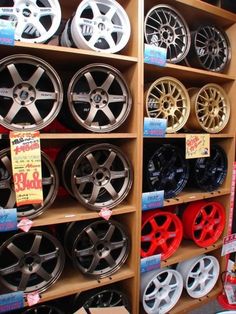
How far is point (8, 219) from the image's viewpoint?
1.19m

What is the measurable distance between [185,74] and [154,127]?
1.75 feet

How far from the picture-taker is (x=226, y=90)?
1.98 meters

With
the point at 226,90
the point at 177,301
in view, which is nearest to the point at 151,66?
the point at 226,90

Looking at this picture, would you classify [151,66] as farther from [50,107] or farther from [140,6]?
[50,107]

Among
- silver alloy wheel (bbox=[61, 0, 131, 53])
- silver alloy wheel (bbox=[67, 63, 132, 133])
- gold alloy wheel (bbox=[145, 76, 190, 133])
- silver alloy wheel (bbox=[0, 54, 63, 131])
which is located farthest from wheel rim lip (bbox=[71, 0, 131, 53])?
A: gold alloy wheel (bbox=[145, 76, 190, 133])

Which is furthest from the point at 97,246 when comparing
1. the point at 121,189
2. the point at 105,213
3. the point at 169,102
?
the point at 169,102

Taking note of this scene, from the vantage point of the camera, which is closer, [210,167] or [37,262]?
[37,262]

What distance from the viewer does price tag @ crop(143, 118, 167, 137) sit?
4.94 feet

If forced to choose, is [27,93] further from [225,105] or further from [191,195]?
[225,105]

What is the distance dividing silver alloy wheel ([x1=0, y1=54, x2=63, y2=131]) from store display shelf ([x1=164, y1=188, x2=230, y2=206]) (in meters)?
0.95

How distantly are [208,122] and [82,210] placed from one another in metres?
1.11

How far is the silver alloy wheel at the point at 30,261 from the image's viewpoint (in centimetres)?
128

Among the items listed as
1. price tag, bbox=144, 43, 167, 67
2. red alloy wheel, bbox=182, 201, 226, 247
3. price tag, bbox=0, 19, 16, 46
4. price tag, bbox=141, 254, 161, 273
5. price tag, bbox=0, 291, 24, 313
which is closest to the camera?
price tag, bbox=0, 19, 16, 46

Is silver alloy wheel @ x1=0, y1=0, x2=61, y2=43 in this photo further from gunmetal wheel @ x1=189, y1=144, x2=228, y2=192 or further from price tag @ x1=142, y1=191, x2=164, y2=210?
gunmetal wheel @ x1=189, y1=144, x2=228, y2=192
